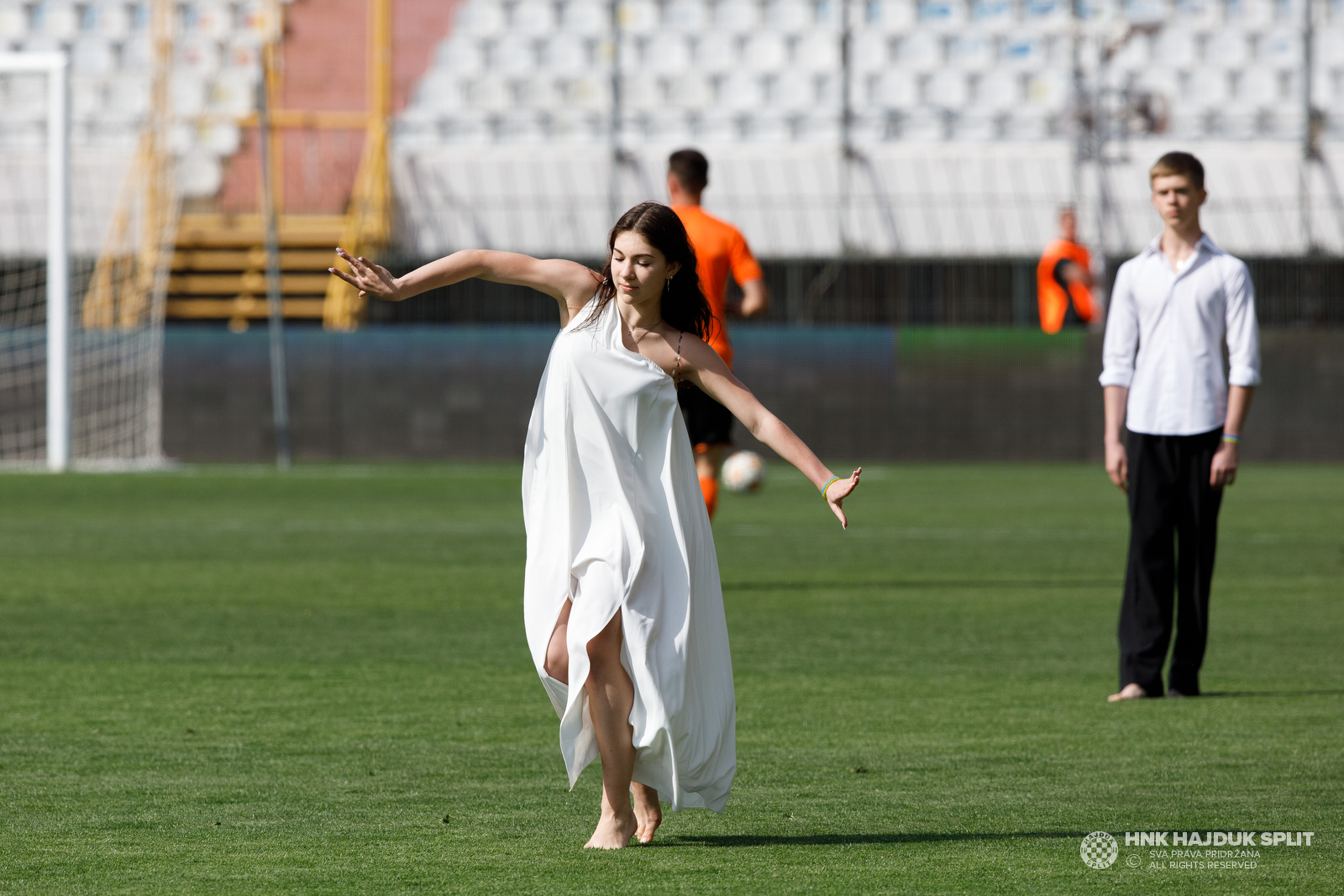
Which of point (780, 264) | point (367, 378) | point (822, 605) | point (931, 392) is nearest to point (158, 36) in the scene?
point (367, 378)

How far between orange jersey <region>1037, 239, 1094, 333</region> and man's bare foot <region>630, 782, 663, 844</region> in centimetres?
1443

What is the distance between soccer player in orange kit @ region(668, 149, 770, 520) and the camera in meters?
7.82

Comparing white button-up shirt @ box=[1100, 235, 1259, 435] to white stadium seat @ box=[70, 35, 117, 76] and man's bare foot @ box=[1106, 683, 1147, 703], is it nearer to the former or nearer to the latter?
man's bare foot @ box=[1106, 683, 1147, 703]

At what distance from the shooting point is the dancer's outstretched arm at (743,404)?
371 cm

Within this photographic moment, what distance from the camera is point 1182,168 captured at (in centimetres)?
575

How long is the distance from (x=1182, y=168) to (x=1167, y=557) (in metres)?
1.28

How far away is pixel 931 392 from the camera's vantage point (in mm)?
18031

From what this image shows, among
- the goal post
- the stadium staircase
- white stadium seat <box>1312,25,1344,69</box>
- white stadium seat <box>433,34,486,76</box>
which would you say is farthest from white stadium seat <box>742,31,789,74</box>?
the goal post

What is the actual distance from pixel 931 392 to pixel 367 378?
18.7ft

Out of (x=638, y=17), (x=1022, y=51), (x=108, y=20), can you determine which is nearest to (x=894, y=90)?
(x=1022, y=51)

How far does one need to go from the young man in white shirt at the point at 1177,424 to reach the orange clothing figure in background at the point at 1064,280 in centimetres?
1197

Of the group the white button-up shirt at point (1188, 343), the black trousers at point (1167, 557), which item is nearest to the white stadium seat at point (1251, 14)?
the white button-up shirt at point (1188, 343)

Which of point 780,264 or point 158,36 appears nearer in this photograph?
point 780,264

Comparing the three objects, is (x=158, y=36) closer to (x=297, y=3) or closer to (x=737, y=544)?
(x=297, y=3)
